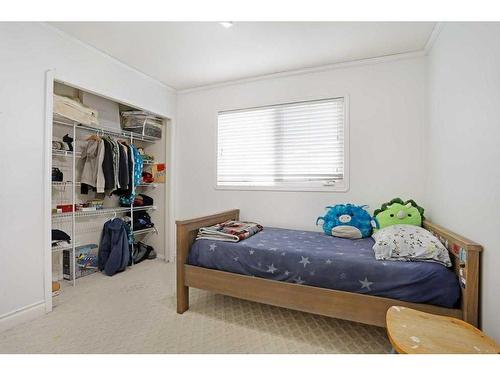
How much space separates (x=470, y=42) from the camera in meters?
1.42

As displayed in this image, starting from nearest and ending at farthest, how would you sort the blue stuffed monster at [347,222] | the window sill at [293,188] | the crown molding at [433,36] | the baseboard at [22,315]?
1. the baseboard at [22,315]
2. the crown molding at [433,36]
3. the blue stuffed monster at [347,222]
4. the window sill at [293,188]

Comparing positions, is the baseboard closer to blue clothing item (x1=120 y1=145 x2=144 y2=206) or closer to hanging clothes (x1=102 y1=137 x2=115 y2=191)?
hanging clothes (x1=102 y1=137 x2=115 y2=191)

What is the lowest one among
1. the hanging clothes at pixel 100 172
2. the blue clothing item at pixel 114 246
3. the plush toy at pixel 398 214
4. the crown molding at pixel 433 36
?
the blue clothing item at pixel 114 246

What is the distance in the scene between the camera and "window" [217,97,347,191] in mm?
2670

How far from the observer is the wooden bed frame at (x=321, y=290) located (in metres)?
1.29

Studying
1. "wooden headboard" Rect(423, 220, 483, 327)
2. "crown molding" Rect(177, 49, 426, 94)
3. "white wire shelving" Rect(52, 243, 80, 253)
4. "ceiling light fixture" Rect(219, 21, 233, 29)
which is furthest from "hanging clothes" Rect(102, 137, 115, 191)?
"wooden headboard" Rect(423, 220, 483, 327)

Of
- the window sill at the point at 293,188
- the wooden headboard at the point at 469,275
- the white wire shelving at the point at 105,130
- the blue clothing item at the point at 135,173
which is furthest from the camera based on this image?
the blue clothing item at the point at 135,173

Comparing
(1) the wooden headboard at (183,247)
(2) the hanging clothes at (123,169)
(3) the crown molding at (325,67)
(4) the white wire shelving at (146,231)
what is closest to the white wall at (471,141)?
(3) the crown molding at (325,67)

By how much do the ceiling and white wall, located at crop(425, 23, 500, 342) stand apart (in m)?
0.46

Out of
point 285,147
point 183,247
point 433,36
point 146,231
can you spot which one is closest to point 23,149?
point 183,247

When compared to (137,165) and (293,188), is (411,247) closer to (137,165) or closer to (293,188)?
(293,188)

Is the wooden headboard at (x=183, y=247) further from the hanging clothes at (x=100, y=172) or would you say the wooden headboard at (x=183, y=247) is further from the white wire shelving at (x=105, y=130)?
the white wire shelving at (x=105, y=130)

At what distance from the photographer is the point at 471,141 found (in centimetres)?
139

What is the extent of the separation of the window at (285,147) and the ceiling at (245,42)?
473 millimetres
